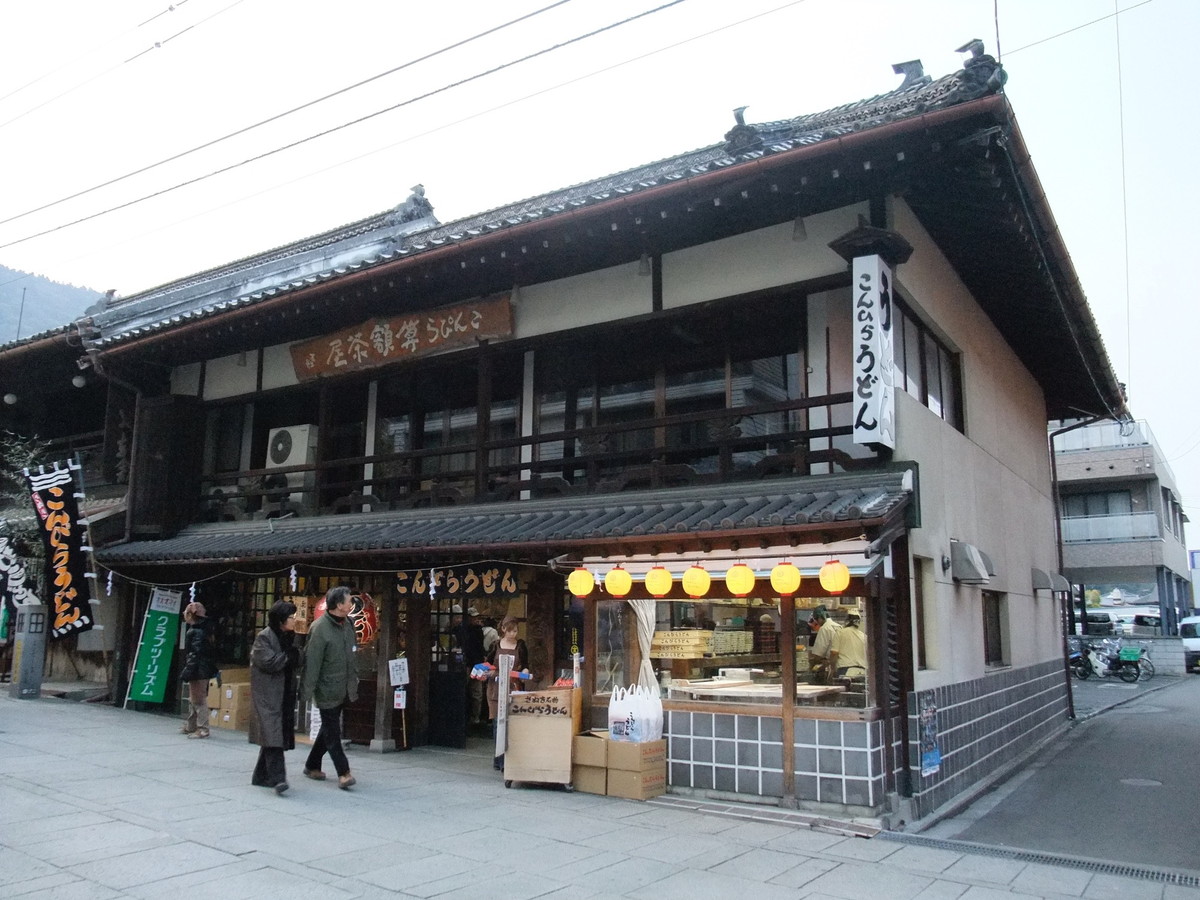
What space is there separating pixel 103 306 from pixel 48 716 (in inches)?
559

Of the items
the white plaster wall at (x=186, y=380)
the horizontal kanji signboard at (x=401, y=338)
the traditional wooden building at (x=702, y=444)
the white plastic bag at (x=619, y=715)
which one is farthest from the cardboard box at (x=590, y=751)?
the white plaster wall at (x=186, y=380)

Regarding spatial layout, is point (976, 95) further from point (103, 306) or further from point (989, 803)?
point (103, 306)

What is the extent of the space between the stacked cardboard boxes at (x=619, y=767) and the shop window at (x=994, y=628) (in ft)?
19.1

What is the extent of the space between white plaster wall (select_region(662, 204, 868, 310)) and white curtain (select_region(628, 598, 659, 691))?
3526 mm

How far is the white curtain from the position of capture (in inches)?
378

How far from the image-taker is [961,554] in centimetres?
1071

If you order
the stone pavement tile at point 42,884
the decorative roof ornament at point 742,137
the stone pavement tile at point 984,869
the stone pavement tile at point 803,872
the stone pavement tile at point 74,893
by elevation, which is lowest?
the stone pavement tile at point 984,869

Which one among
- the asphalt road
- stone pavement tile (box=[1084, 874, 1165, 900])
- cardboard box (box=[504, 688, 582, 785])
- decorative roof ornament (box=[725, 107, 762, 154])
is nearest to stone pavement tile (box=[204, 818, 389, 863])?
cardboard box (box=[504, 688, 582, 785])

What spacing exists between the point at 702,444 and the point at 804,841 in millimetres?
4319

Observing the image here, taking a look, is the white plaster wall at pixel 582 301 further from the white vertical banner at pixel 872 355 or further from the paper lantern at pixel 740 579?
the paper lantern at pixel 740 579

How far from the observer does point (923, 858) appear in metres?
7.30

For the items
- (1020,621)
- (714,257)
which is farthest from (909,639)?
(1020,621)

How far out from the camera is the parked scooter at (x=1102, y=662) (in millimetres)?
27625

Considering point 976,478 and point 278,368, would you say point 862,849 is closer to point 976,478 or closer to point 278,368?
point 976,478
